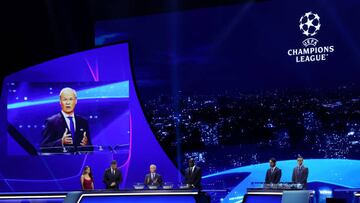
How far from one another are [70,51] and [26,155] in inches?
86.0

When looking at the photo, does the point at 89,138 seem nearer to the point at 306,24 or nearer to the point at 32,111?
the point at 32,111

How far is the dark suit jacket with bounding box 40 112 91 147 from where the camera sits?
36.6 feet

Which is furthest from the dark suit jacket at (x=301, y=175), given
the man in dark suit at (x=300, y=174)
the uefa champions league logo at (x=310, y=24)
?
the uefa champions league logo at (x=310, y=24)

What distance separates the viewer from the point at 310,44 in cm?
1020

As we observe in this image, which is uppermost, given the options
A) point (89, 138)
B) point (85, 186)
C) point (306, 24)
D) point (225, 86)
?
point (306, 24)

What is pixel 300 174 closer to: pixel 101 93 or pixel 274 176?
pixel 274 176

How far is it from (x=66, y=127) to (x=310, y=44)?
4.74m

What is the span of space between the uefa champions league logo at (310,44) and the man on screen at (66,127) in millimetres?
4170

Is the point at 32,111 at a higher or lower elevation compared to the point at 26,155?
higher

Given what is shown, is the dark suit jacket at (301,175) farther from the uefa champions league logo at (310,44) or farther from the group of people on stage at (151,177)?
the uefa champions league logo at (310,44)

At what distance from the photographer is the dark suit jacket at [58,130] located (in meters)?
11.1

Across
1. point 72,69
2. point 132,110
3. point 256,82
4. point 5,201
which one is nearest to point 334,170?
point 256,82

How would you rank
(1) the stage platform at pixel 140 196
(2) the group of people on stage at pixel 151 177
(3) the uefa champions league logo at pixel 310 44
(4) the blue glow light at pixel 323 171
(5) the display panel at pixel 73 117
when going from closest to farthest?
1. (1) the stage platform at pixel 140 196
2. (2) the group of people on stage at pixel 151 177
3. (4) the blue glow light at pixel 323 171
4. (3) the uefa champions league logo at pixel 310 44
5. (5) the display panel at pixel 73 117

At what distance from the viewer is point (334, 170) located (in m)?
9.89
